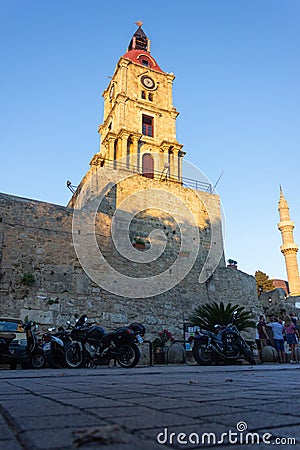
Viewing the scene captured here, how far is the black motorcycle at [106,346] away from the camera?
8.41m

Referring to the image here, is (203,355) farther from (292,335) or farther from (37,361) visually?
(37,361)

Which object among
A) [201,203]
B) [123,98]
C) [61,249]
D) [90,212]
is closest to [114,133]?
[123,98]

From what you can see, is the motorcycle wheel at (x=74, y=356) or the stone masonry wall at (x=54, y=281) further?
the stone masonry wall at (x=54, y=281)

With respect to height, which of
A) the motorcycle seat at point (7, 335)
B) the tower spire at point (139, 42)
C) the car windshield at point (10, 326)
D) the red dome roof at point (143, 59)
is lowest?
the motorcycle seat at point (7, 335)

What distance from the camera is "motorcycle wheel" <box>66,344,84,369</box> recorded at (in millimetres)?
8273

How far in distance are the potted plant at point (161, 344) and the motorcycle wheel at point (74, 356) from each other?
4.84m

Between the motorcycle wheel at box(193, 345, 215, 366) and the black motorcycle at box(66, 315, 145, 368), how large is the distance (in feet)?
5.83

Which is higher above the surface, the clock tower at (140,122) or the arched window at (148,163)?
the clock tower at (140,122)

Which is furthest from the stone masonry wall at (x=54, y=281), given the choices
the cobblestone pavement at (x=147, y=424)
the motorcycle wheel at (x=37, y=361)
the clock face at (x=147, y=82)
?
the clock face at (x=147, y=82)

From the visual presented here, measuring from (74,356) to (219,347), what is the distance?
3672 millimetres

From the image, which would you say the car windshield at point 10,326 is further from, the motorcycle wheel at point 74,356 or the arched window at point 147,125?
the arched window at point 147,125

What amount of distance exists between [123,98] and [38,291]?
2035cm

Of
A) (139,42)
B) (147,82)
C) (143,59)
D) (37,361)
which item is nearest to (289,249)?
(147,82)

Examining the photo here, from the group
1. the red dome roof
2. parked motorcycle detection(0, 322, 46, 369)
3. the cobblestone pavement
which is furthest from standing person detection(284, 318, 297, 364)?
the red dome roof
